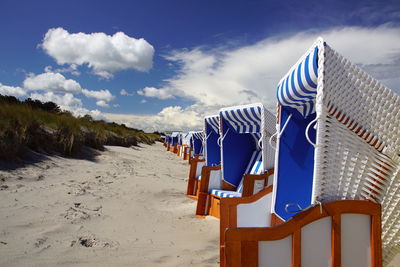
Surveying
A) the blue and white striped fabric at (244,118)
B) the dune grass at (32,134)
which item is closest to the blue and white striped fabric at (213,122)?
the blue and white striped fabric at (244,118)

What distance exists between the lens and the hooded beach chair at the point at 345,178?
188 centimetres

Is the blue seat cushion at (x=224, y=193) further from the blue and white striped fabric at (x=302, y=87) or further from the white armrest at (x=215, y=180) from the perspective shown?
the blue and white striped fabric at (x=302, y=87)

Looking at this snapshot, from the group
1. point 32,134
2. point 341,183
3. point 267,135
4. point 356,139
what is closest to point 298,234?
point 341,183

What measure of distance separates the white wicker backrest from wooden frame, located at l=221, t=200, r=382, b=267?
9 centimetres

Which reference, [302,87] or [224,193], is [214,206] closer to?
[224,193]

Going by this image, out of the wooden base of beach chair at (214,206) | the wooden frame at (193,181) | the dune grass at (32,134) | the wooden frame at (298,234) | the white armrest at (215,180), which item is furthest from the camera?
the dune grass at (32,134)

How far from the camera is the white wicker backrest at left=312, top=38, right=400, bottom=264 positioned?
1.96m

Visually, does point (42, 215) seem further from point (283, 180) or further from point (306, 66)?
point (306, 66)

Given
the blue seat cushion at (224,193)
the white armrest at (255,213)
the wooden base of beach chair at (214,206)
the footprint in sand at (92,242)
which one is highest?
the white armrest at (255,213)

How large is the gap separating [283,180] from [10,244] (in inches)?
113

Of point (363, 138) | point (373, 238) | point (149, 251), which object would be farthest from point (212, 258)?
point (363, 138)

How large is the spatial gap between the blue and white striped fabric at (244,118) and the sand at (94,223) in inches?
65.9

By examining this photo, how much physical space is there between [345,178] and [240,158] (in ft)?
13.1

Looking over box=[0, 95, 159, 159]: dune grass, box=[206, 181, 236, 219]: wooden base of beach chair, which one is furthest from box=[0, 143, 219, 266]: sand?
box=[0, 95, 159, 159]: dune grass
